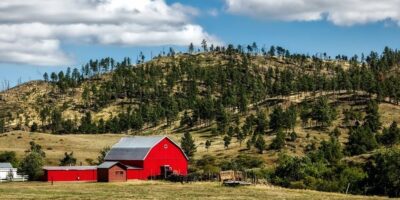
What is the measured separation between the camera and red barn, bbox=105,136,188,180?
8719 centimetres

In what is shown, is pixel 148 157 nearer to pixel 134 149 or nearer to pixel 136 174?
pixel 136 174

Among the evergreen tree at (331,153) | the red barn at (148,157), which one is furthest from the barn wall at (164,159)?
the evergreen tree at (331,153)

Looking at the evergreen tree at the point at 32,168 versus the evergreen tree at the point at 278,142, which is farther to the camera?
the evergreen tree at the point at 278,142

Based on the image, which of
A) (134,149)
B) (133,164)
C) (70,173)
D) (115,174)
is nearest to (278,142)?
(134,149)

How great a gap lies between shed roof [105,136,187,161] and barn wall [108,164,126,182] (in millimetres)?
4985

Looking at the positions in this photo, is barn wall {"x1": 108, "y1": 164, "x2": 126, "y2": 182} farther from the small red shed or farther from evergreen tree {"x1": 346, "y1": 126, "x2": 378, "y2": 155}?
evergreen tree {"x1": 346, "y1": 126, "x2": 378, "y2": 155}

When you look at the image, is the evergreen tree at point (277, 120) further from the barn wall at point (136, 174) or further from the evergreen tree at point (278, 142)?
the barn wall at point (136, 174)

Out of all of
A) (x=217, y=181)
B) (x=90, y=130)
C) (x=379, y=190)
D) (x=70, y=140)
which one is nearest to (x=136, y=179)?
(x=217, y=181)

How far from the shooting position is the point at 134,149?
90.8m

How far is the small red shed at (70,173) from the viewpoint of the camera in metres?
82.7

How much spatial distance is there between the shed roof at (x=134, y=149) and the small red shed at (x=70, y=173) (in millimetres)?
A: 5782

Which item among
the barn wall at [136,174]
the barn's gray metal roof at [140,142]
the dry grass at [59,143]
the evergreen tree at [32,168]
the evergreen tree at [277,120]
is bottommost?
the barn wall at [136,174]

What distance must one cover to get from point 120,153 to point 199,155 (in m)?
38.9

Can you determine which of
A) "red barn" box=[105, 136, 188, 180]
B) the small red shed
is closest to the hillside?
"red barn" box=[105, 136, 188, 180]
